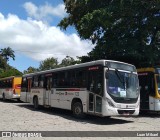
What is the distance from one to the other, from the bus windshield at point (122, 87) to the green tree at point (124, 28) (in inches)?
249

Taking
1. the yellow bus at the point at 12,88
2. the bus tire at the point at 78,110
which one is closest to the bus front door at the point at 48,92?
the bus tire at the point at 78,110

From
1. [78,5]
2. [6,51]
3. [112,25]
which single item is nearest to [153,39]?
[112,25]

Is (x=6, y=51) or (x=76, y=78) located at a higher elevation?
(x=6, y=51)

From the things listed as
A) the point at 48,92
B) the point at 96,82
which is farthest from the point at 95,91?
the point at 48,92

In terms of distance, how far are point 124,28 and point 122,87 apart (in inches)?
360

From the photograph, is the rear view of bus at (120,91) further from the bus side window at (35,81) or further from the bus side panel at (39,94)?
the bus side window at (35,81)

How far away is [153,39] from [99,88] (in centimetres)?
1128

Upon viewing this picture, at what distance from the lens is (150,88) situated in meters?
19.5

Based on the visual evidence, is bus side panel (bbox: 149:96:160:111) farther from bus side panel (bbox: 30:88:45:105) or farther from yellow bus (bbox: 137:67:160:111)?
bus side panel (bbox: 30:88:45:105)

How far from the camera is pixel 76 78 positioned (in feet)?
58.1

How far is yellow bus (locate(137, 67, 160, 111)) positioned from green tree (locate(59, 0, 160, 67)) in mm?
2456

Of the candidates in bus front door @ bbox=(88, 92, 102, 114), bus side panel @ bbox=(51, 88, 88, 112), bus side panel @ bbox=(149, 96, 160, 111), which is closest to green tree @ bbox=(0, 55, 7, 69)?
bus side panel @ bbox=(51, 88, 88, 112)

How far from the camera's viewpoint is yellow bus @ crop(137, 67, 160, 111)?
1902 cm

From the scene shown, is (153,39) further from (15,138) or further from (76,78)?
(15,138)
